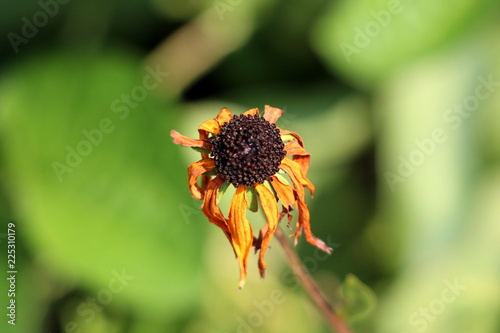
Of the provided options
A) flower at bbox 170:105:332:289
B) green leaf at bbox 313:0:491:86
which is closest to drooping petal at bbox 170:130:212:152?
flower at bbox 170:105:332:289

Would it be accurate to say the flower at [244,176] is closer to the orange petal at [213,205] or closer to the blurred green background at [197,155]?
the orange petal at [213,205]

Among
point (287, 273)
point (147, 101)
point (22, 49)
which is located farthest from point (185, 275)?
point (22, 49)

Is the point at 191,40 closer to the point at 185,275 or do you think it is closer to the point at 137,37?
the point at 137,37

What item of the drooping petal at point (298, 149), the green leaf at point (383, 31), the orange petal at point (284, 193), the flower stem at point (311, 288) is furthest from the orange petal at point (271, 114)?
the green leaf at point (383, 31)

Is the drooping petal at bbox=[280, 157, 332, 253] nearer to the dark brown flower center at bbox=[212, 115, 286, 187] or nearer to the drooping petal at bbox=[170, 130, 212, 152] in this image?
the dark brown flower center at bbox=[212, 115, 286, 187]

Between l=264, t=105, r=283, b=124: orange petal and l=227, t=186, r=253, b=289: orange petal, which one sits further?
l=264, t=105, r=283, b=124: orange petal
